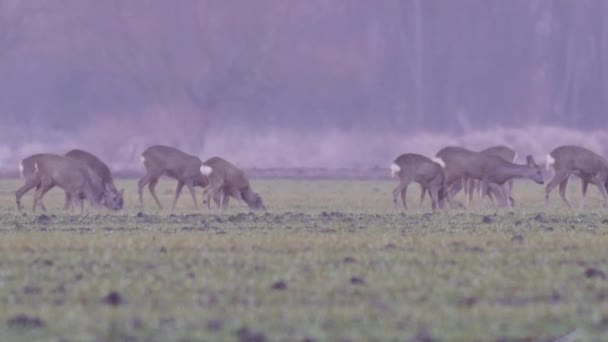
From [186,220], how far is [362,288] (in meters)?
12.4

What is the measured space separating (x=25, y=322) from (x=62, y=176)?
21.3 meters

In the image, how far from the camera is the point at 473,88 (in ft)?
289

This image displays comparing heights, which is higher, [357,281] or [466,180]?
[466,180]

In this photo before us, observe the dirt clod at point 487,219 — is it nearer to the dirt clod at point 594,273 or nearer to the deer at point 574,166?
the dirt clod at point 594,273

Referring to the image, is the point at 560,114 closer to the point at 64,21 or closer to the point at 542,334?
the point at 64,21

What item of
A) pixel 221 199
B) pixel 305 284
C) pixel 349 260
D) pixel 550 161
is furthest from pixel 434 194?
pixel 305 284

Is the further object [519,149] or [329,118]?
[329,118]

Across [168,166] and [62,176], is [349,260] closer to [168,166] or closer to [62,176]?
[62,176]

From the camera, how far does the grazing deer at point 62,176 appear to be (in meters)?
31.8

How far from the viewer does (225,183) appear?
35.5m

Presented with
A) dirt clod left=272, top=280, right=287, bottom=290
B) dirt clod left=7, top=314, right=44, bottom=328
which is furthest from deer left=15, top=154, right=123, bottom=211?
dirt clod left=7, top=314, right=44, bottom=328

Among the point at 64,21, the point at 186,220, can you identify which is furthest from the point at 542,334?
the point at 64,21

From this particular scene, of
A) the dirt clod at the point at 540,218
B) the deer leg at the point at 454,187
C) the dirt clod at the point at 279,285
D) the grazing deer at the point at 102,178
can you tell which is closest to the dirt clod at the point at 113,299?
the dirt clod at the point at 279,285

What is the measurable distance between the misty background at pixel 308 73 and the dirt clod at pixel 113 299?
232 feet
